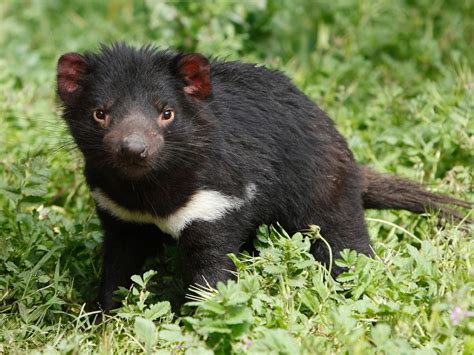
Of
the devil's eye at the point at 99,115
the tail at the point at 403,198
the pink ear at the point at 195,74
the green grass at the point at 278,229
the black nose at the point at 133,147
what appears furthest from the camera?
the tail at the point at 403,198

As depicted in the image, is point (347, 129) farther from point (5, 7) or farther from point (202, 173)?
point (5, 7)

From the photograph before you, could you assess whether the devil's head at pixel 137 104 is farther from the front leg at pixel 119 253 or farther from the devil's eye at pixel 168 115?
the front leg at pixel 119 253

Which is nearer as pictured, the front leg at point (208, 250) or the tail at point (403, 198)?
the front leg at point (208, 250)

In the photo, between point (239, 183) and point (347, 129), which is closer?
point (239, 183)

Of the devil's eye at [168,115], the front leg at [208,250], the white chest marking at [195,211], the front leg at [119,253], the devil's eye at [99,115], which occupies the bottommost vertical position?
the front leg at [119,253]

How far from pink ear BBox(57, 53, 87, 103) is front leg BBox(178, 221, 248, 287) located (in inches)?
36.5

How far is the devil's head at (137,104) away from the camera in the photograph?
440 cm

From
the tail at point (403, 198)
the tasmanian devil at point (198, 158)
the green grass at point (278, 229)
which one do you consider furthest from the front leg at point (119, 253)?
the tail at point (403, 198)

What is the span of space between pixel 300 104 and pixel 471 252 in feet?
4.07

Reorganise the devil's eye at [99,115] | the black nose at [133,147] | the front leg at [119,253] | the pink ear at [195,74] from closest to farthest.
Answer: the black nose at [133,147]
the devil's eye at [99,115]
the pink ear at [195,74]
the front leg at [119,253]

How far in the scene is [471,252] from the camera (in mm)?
4707

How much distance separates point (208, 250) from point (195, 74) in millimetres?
892

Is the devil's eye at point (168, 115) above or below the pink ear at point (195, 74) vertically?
below

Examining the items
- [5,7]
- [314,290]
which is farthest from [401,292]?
[5,7]
